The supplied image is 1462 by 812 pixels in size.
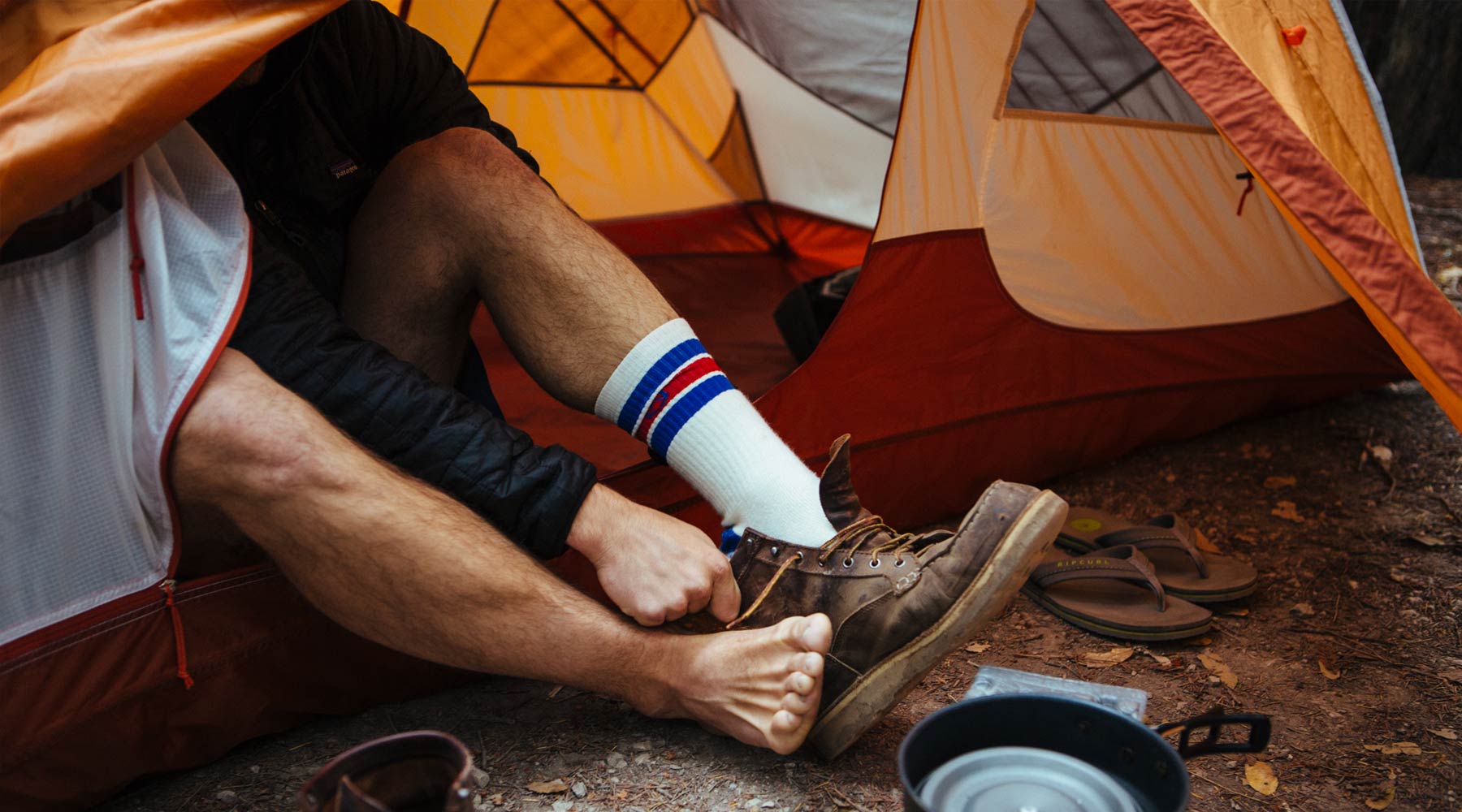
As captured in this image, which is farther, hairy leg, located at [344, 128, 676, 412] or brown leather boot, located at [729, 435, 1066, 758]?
hairy leg, located at [344, 128, 676, 412]

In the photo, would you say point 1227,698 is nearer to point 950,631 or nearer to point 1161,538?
point 1161,538

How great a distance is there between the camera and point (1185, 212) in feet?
5.74

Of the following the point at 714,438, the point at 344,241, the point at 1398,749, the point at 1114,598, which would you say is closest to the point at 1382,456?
the point at 1114,598

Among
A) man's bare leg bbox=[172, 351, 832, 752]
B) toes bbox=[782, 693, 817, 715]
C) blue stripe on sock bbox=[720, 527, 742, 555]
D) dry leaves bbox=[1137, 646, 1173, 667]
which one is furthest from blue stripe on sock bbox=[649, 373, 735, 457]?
dry leaves bbox=[1137, 646, 1173, 667]

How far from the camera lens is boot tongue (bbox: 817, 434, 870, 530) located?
3.58 ft

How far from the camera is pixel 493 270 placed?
123 centimetres

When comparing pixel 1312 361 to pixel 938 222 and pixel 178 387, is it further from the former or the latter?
pixel 178 387

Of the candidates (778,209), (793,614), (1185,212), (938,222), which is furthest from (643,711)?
(778,209)

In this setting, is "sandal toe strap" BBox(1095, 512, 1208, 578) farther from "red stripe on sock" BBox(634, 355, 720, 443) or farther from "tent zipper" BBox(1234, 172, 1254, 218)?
"red stripe on sock" BBox(634, 355, 720, 443)

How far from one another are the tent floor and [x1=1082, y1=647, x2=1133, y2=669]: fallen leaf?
14mm

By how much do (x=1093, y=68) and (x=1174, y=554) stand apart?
2.56 ft

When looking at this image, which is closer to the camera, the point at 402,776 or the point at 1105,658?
the point at 402,776

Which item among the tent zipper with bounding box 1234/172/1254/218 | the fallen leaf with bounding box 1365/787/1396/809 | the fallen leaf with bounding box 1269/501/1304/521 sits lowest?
the fallen leaf with bounding box 1269/501/1304/521

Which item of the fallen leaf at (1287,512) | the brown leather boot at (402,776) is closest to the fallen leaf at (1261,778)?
the fallen leaf at (1287,512)
